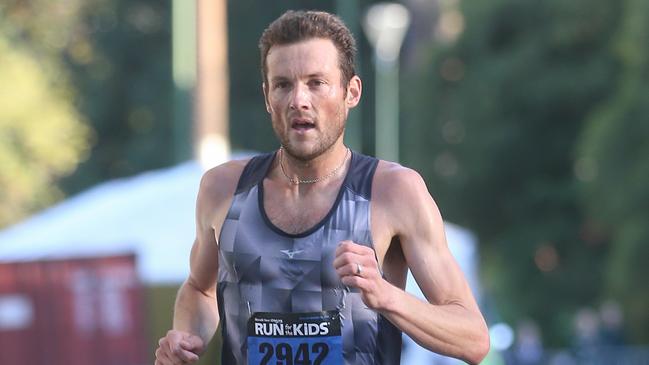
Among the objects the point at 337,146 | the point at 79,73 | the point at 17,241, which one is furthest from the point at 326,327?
the point at 79,73

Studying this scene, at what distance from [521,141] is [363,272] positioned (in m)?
28.6

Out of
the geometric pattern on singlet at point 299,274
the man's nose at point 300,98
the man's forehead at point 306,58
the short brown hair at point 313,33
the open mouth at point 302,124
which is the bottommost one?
the geometric pattern on singlet at point 299,274

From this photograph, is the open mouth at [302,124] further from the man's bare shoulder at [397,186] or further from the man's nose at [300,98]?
the man's bare shoulder at [397,186]

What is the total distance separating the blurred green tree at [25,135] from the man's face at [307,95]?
28.9 m

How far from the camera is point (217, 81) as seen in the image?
1802 centimetres

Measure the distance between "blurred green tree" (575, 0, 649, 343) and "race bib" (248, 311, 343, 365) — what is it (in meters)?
20.7

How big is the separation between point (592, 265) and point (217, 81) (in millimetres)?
14505

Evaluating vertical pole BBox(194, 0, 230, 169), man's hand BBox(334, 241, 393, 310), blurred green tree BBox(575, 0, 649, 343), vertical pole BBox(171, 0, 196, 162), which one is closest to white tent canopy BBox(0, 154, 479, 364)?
vertical pole BBox(194, 0, 230, 169)

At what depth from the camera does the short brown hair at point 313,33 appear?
425 cm

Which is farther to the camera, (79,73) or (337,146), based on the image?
(79,73)

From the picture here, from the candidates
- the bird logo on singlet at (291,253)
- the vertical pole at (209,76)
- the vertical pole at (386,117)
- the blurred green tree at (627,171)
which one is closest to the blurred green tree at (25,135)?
the vertical pole at (386,117)

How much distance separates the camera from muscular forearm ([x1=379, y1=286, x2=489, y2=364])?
158 inches

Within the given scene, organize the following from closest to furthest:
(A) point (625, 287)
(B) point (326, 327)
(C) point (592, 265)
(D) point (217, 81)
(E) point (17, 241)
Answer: (B) point (326, 327) → (E) point (17, 241) → (D) point (217, 81) → (A) point (625, 287) → (C) point (592, 265)

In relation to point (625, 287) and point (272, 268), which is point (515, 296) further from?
point (272, 268)
